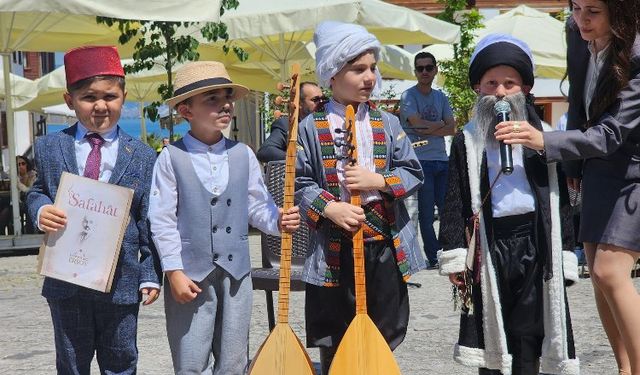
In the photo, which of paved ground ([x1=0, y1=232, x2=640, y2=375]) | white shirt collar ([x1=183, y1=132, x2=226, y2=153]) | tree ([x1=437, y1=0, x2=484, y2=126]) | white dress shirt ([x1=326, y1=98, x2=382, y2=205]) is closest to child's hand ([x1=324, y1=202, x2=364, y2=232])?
white dress shirt ([x1=326, y1=98, x2=382, y2=205])

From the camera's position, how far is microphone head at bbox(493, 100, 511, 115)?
406cm

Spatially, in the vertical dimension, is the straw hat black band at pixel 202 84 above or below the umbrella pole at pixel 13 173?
below

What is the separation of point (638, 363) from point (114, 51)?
2.27m

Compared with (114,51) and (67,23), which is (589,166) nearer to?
(114,51)

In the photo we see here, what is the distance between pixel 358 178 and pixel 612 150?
36.2 inches

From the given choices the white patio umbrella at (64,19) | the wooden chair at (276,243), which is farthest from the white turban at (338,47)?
the white patio umbrella at (64,19)

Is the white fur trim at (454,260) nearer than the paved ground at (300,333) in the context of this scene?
Yes

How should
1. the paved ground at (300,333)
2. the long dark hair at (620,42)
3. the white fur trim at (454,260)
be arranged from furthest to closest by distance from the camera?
the paved ground at (300,333)
the white fur trim at (454,260)
the long dark hair at (620,42)

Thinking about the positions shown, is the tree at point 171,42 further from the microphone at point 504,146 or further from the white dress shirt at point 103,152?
the microphone at point 504,146

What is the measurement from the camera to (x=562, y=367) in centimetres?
418

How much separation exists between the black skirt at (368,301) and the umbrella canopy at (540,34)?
34.7 ft

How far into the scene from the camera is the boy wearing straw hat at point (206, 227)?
4031mm

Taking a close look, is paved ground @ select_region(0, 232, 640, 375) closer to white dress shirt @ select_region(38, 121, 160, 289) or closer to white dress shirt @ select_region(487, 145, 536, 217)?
white dress shirt @ select_region(487, 145, 536, 217)

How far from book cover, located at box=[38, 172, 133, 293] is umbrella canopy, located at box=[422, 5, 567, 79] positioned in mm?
11146
